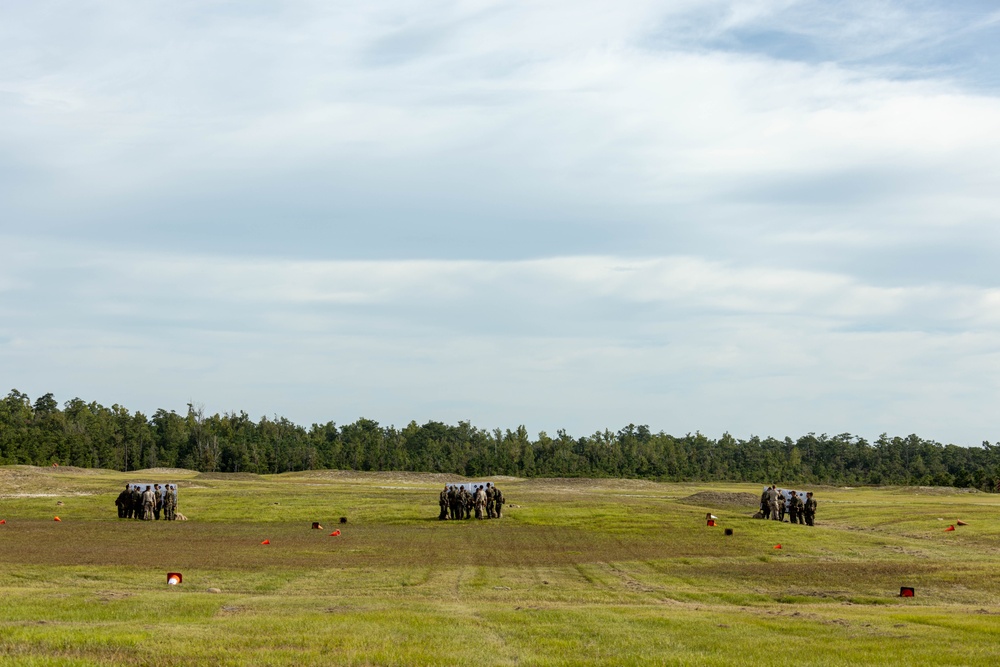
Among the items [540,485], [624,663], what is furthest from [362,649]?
[540,485]

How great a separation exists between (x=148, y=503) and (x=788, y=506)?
1463 inches

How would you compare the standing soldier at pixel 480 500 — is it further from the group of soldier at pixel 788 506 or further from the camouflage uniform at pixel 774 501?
the camouflage uniform at pixel 774 501

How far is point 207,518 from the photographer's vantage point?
59.3 meters

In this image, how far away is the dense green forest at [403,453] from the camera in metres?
154

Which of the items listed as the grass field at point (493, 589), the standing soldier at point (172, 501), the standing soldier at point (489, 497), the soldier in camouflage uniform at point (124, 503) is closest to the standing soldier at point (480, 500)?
the standing soldier at point (489, 497)

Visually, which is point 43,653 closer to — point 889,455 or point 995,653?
point 995,653

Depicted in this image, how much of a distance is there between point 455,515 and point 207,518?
47.9 ft

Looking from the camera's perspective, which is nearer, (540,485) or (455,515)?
(455,515)

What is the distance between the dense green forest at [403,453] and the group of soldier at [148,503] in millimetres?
87414

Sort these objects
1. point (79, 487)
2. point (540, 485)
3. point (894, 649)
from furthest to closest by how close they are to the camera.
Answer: point (540, 485) → point (79, 487) → point (894, 649)

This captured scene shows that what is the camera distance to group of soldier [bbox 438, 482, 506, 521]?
59438mm

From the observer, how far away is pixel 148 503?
189 ft

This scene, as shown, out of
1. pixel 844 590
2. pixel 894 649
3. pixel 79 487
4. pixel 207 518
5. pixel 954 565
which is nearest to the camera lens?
pixel 894 649

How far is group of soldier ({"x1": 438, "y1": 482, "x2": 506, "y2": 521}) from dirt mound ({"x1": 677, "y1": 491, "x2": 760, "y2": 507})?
19.4 m
